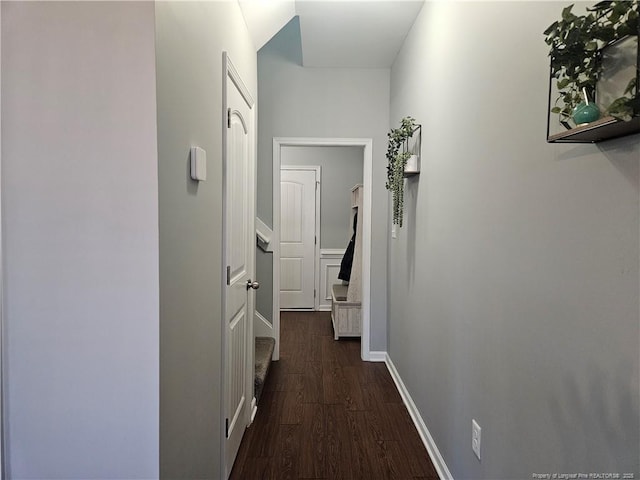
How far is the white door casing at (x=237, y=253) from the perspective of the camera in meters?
1.80

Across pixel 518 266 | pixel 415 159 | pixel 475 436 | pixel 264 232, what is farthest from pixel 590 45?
pixel 264 232

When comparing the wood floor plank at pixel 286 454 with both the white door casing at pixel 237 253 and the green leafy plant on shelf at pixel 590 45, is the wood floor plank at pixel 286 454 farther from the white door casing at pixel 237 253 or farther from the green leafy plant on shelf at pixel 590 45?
the green leafy plant on shelf at pixel 590 45

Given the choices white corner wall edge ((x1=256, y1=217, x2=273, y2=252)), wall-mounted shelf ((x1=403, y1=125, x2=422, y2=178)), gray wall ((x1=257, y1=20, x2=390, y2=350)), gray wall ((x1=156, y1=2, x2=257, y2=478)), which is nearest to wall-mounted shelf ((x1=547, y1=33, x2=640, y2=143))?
gray wall ((x1=156, y1=2, x2=257, y2=478))

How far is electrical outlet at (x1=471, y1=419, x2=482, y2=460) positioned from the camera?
1520 millimetres

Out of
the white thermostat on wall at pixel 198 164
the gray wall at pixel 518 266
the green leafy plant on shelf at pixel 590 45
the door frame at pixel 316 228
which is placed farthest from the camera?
the door frame at pixel 316 228

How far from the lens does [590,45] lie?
0.80 m

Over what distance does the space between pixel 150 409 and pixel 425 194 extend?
1850 mm

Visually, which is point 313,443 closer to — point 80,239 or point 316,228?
point 80,239

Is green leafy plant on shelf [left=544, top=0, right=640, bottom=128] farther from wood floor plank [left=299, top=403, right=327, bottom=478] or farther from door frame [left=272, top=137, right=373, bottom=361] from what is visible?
door frame [left=272, top=137, right=373, bottom=361]

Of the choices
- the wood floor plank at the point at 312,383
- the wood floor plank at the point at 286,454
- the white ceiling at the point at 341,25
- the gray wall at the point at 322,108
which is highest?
the white ceiling at the point at 341,25

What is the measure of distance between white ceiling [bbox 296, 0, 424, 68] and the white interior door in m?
2.13

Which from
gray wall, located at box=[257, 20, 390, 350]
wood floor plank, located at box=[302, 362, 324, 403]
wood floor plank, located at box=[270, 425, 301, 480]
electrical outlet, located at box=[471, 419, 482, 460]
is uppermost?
gray wall, located at box=[257, 20, 390, 350]

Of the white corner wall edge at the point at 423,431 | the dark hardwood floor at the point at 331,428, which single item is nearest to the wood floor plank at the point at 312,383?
the dark hardwood floor at the point at 331,428

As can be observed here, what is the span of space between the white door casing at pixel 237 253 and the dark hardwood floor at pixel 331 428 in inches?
7.0
